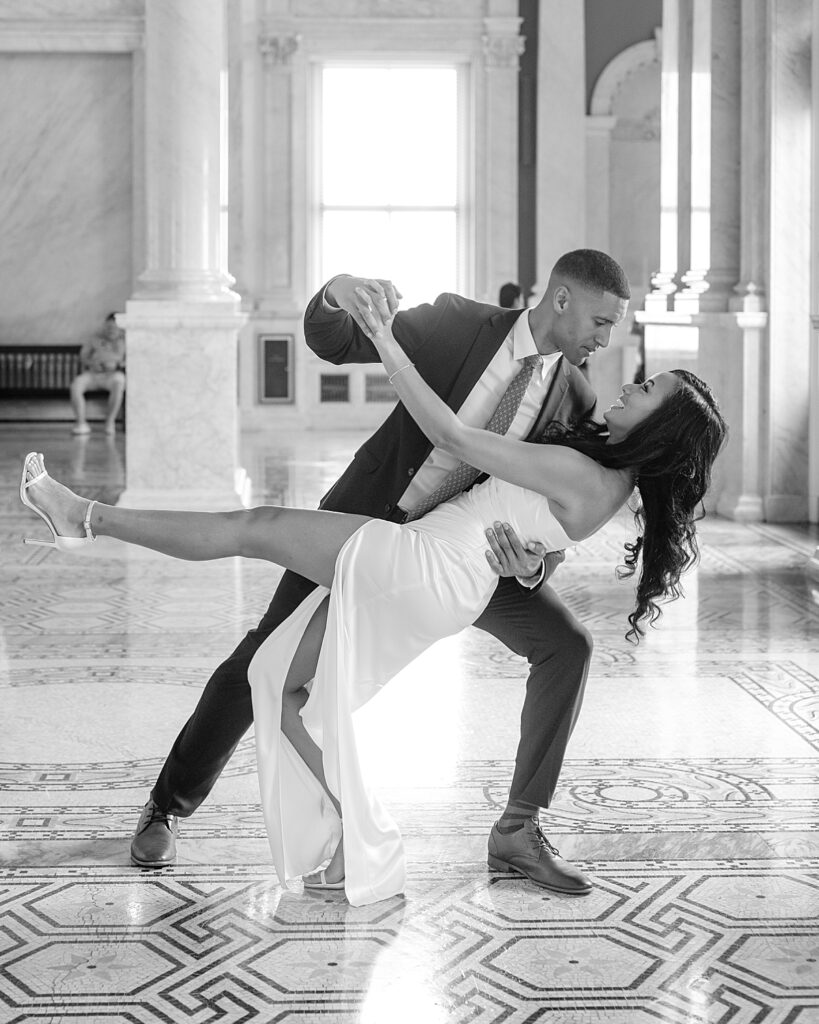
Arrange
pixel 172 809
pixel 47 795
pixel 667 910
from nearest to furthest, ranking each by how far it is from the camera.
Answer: pixel 667 910 < pixel 172 809 < pixel 47 795

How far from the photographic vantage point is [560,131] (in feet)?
50.8

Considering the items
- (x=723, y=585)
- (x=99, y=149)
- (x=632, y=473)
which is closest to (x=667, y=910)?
(x=632, y=473)

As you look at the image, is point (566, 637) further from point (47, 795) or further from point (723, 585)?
point (723, 585)

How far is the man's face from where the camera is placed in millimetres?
3207

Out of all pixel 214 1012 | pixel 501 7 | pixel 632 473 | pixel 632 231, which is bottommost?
pixel 214 1012

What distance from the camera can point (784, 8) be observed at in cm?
866

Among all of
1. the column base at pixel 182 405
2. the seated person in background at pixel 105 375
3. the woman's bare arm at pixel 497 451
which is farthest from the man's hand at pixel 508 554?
the seated person in background at pixel 105 375

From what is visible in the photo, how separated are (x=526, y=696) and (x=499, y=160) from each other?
13.0 metres

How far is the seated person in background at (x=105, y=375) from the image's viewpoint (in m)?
14.2

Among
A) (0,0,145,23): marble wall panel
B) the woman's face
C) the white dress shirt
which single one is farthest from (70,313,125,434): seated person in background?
the woman's face

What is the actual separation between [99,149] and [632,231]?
558 centimetres

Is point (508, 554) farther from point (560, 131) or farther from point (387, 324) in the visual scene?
point (560, 131)

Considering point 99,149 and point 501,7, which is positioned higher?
point 501,7

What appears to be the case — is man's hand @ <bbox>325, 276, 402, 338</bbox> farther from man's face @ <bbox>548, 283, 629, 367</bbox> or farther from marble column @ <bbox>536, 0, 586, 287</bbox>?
marble column @ <bbox>536, 0, 586, 287</bbox>
